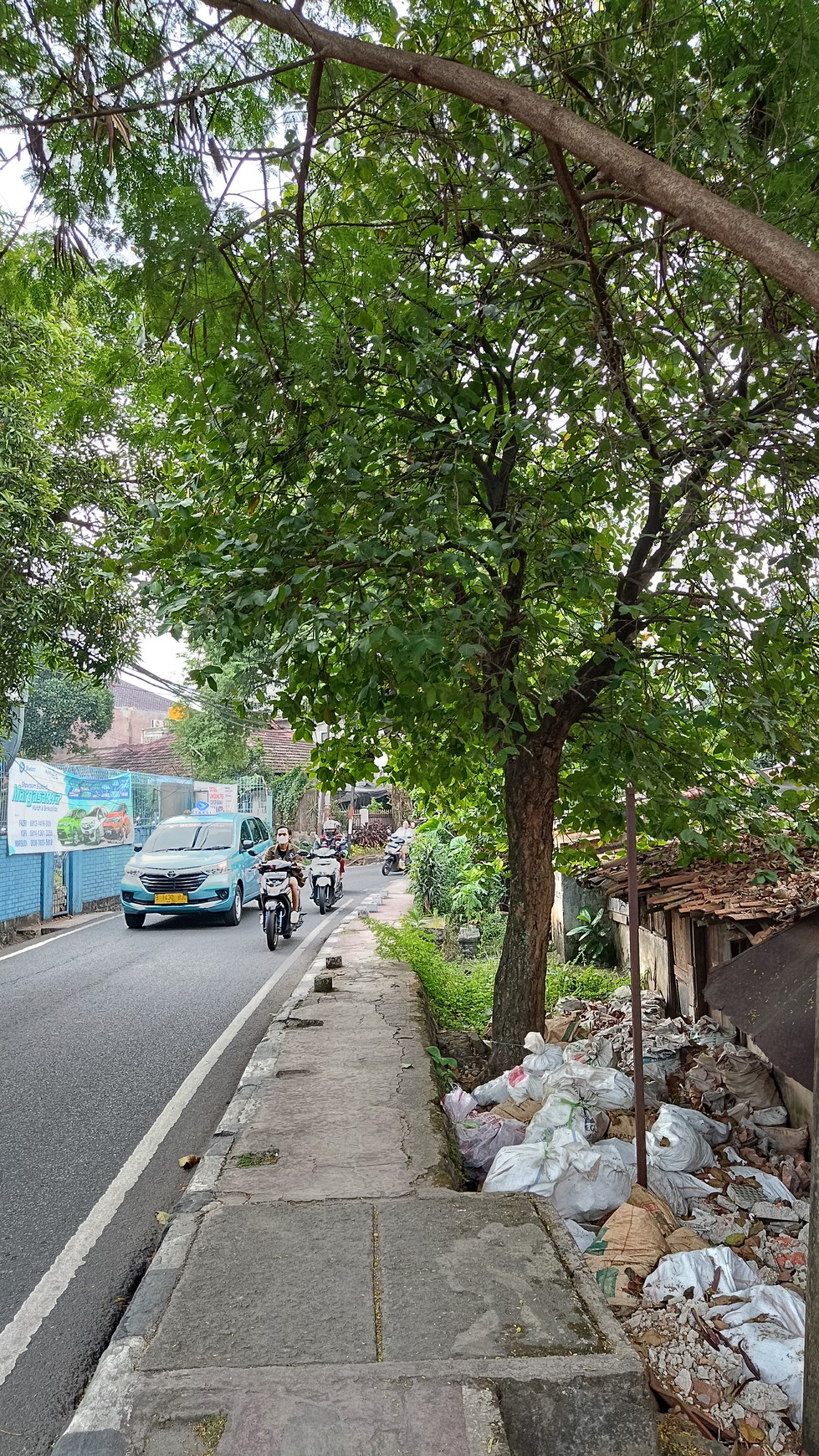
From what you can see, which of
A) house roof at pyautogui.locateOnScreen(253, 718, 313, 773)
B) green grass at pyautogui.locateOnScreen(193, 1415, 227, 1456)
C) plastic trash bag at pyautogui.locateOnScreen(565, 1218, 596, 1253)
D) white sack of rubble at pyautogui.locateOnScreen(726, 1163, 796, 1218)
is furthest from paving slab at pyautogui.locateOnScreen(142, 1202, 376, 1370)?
house roof at pyautogui.locateOnScreen(253, 718, 313, 773)

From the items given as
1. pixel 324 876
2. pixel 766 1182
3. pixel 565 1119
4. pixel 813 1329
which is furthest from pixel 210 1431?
pixel 324 876

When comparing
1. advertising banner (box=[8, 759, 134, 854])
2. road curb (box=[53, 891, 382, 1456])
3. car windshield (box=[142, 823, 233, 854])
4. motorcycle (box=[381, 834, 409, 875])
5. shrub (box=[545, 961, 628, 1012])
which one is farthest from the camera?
motorcycle (box=[381, 834, 409, 875])

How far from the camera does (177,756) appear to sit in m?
40.5

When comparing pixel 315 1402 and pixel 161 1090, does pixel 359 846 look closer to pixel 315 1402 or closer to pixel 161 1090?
pixel 161 1090

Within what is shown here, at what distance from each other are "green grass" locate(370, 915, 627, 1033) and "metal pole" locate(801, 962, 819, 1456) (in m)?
5.96

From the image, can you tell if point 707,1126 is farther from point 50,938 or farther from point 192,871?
point 50,938

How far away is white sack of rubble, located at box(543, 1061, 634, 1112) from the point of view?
568 cm

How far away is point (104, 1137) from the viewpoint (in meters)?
5.52

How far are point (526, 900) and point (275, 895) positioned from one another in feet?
22.6

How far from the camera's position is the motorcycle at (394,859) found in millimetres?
30641

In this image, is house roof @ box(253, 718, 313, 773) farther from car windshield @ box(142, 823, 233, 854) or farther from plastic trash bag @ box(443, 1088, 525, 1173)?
plastic trash bag @ box(443, 1088, 525, 1173)

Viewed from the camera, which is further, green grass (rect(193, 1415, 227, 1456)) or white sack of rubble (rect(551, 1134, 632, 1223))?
white sack of rubble (rect(551, 1134, 632, 1223))

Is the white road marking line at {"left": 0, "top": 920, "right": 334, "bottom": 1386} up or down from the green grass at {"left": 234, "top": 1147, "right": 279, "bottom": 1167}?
down

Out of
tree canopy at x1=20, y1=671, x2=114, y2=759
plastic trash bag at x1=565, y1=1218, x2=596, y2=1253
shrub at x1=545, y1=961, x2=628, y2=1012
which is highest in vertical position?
tree canopy at x1=20, y1=671, x2=114, y2=759
